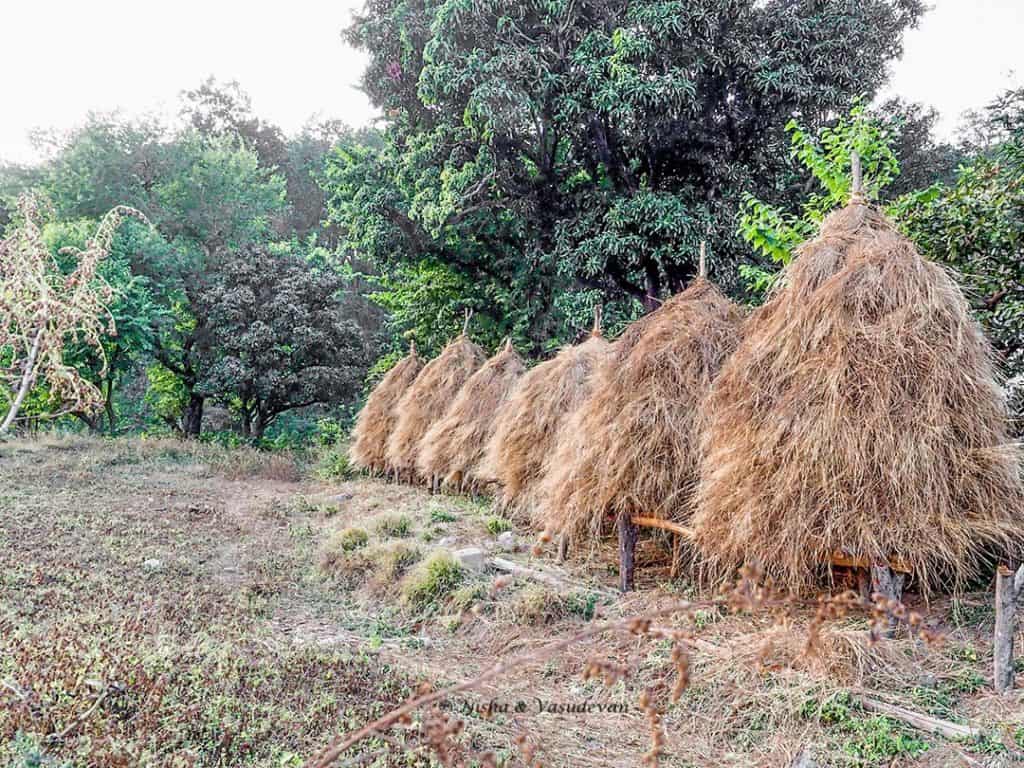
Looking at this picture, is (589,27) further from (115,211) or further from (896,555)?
(115,211)

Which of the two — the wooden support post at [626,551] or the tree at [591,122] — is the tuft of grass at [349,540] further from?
the tree at [591,122]

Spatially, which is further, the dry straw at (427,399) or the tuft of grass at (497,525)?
the dry straw at (427,399)

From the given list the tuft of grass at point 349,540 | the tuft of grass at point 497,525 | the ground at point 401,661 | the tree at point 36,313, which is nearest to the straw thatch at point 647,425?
the ground at point 401,661

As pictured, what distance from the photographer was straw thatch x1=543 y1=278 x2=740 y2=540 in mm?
5125

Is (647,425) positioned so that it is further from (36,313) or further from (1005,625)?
(36,313)

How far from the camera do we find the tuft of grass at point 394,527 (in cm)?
744

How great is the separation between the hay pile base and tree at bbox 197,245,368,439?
7831mm

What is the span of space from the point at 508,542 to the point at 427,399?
13.4 feet

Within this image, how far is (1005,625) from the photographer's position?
3305 mm

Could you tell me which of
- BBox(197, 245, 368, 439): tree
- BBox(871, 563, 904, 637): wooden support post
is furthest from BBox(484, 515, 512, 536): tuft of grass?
BBox(197, 245, 368, 439): tree

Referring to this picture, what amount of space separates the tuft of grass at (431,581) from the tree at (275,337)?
9264 millimetres

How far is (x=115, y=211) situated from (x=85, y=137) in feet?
57.2

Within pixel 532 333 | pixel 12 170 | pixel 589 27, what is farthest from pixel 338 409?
pixel 589 27

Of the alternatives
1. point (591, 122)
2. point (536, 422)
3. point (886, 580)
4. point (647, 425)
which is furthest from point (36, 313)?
point (591, 122)
